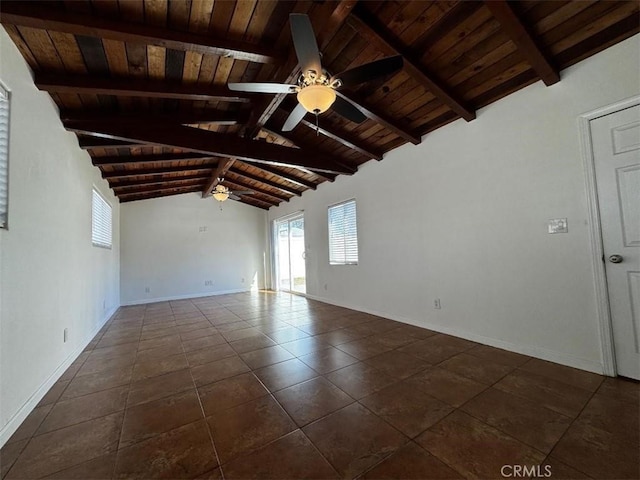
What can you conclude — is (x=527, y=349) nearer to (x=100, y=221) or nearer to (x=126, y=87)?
(x=126, y=87)

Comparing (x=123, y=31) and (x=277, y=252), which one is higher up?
(x=123, y=31)

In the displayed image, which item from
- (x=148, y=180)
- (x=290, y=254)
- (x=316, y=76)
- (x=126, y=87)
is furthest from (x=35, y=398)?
(x=290, y=254)

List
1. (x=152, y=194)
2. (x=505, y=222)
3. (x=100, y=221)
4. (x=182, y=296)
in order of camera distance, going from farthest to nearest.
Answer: (x=182, y=296) → (x=152, y=194) → (x=100, y=221) → (x=505, y=222)

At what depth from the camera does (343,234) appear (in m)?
5.24

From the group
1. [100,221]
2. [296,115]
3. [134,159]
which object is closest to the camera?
[296,115]

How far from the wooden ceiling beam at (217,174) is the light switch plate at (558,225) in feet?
14.7

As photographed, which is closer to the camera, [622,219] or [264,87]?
[264,87]

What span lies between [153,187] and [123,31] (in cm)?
502

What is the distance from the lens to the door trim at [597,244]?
2.16m

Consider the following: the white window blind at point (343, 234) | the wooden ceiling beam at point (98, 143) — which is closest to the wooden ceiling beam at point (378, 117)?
the white window blind at point (343, 234)

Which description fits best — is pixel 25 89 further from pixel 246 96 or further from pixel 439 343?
pixel 439 343

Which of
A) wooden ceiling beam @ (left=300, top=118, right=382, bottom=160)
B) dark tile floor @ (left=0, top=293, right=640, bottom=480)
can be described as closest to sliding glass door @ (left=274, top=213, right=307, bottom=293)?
wooden ceiling beam @ (left=300, top=118, right=382, bottom=160)

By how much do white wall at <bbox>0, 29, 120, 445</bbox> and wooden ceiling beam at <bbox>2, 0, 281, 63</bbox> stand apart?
278 millimetres
